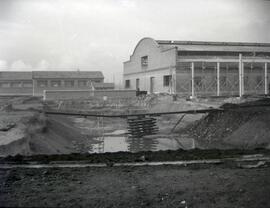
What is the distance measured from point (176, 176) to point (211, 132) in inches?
430

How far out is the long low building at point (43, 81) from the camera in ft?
163

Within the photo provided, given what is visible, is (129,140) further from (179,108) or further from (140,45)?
(140,45)

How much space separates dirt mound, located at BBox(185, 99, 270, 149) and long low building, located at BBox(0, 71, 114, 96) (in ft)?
103

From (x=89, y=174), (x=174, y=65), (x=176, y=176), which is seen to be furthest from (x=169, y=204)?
(x=174, y=65)

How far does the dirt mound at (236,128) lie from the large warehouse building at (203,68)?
1118 cm

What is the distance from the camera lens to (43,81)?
50.4m

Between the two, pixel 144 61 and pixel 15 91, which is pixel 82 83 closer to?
pixel 15 91

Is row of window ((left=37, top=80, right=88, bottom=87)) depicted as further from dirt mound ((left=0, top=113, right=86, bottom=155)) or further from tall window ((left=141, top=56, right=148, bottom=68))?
dirt mound ((left=0, top=113, right=86, bottom=155))

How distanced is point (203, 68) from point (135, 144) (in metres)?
17.3

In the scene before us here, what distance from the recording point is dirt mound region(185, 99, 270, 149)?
14016 mm

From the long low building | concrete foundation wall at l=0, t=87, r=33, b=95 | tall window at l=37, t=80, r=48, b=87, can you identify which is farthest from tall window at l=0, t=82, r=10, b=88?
tall window at l=37, t=80, r=48, b=87

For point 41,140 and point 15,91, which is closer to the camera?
point 41,140

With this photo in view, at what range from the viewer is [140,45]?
4247 cm

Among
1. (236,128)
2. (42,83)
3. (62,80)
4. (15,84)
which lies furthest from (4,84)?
(236,128)
